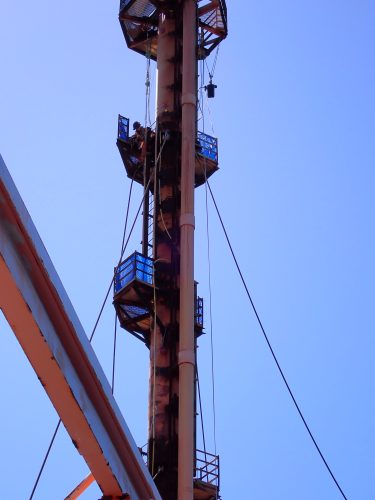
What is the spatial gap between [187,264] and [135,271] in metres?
1.43

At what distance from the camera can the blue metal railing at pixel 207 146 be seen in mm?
26281

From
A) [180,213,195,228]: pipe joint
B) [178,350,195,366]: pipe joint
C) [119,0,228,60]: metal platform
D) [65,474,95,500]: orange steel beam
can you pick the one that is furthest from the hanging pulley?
[65,474,95,500]: orange steel beam

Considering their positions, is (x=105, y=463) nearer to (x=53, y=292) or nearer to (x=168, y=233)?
(x=53, y=292)

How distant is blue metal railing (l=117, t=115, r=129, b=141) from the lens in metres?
27.5

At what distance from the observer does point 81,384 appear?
22.6ft

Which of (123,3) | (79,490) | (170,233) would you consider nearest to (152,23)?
(123,3)

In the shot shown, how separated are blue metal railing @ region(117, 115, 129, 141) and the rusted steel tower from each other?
30 mm

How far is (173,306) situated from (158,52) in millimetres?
9122

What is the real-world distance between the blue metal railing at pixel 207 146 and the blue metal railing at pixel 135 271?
4.28 meters

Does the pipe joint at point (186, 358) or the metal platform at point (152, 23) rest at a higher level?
the metal platform at point (152, 23)

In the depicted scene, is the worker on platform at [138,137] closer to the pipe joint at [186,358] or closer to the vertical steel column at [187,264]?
the vertical steel column at [187,264]

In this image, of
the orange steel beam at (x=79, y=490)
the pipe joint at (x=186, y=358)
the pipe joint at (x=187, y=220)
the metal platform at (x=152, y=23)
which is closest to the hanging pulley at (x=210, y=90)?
the metal platform at (x=152, y=23)

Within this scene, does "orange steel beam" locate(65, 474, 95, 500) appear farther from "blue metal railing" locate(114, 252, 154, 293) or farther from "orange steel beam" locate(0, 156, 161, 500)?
"blue metal railing" locate(114, 252, 154, 293)

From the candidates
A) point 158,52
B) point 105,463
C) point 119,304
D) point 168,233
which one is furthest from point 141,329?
point 105,463
